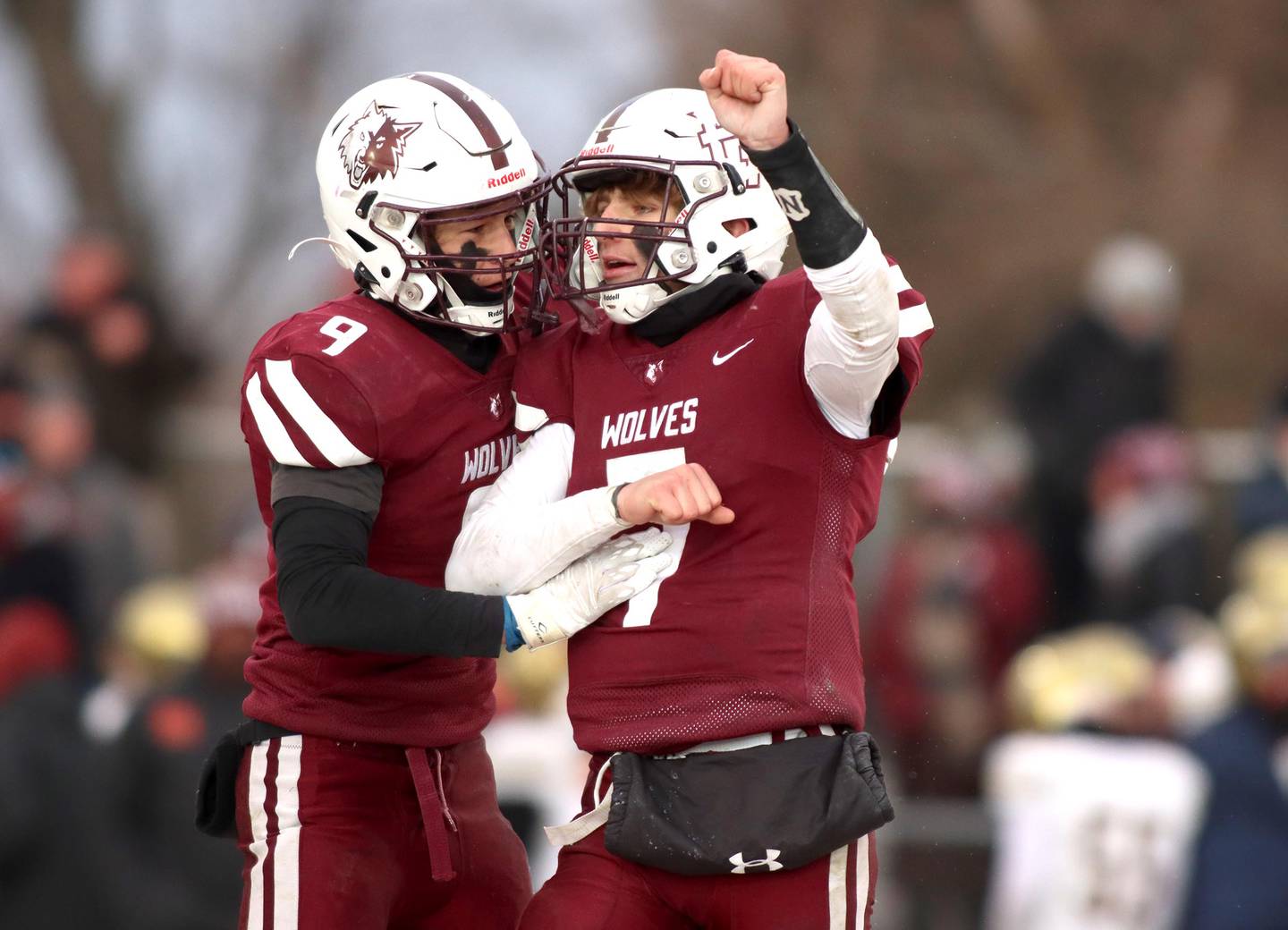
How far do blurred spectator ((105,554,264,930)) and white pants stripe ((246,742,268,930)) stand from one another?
283cm

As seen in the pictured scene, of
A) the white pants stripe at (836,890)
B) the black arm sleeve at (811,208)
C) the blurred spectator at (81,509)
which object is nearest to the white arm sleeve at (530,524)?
the black arm sleeve at (811,208)

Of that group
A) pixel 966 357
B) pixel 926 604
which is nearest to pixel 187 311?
pixel 966 357

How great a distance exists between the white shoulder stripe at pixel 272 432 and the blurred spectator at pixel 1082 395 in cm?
453

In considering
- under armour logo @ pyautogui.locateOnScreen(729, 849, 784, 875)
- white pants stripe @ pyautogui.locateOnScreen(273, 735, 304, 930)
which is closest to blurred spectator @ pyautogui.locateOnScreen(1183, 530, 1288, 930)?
under armour logo @ pyautogui.locateOnScreen(729, 849, 784, 875)

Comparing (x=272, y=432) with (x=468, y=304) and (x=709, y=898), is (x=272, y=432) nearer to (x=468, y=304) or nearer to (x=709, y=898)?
(x=468, y=304)

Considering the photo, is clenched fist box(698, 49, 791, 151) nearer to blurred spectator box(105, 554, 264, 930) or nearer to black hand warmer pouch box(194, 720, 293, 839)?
black hand warmer pouch box(194, 720, 293, 839)

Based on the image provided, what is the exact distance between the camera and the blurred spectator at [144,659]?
268 inches

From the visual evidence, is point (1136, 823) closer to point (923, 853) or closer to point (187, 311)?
point (923, 853)

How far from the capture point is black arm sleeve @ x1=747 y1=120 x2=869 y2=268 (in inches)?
131

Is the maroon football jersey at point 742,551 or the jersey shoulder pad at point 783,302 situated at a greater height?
the jersey shoulder pad at point 783,302

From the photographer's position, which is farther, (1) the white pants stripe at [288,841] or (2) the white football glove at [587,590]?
(1) the white pants stripe at [288,841]

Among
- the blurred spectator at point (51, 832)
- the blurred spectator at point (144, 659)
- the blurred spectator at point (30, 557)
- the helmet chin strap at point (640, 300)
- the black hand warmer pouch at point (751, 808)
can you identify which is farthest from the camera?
the blurred spectator at point (30, 557)

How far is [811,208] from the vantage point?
3.33m

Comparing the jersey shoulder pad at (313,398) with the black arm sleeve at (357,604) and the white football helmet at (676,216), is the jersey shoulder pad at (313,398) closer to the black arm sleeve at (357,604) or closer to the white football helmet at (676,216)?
the black arm sleeve at (357,604)
